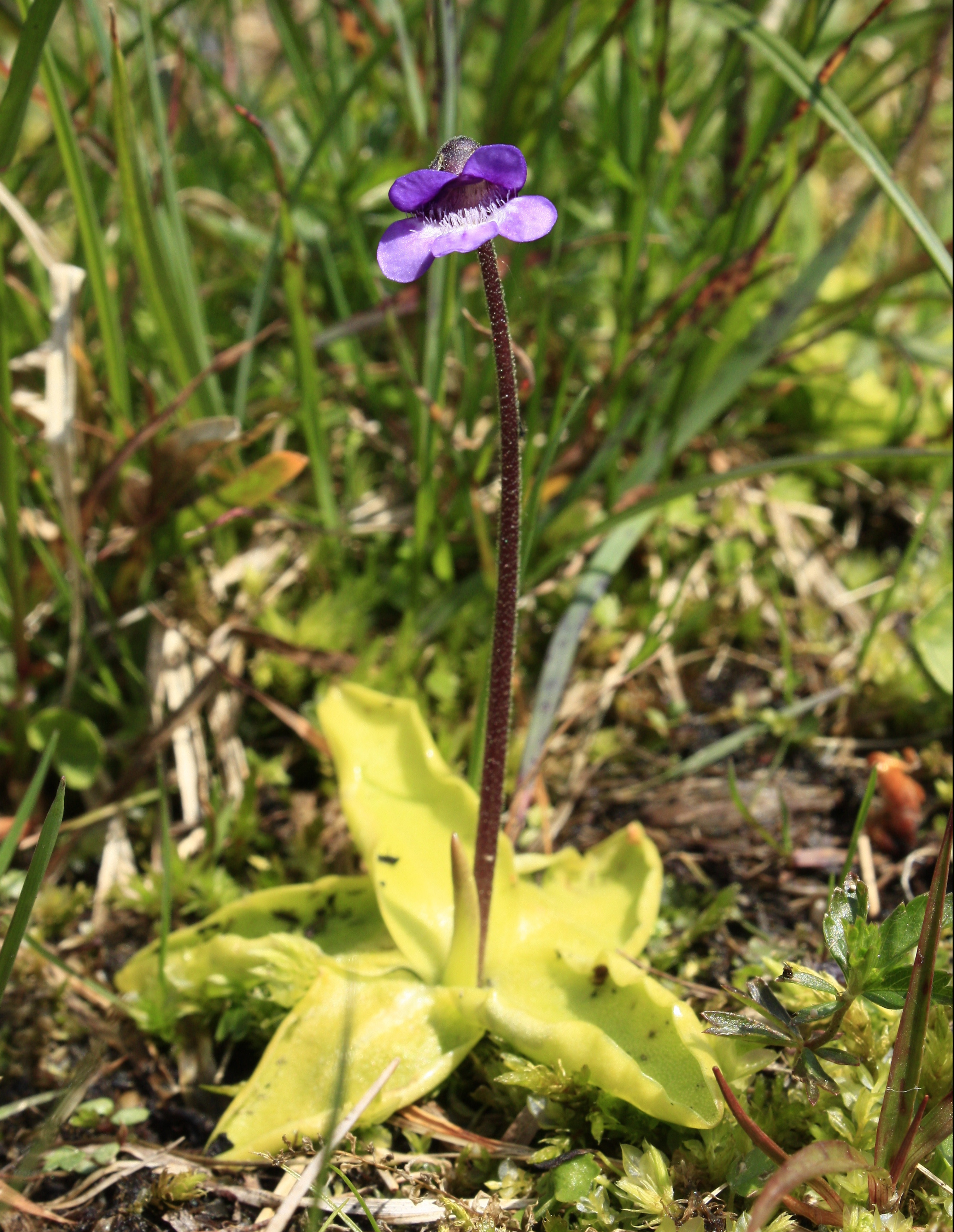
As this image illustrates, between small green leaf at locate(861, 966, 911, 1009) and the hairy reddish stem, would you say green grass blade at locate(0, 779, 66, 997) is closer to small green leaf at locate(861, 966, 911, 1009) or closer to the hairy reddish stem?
the hairy reddish stem

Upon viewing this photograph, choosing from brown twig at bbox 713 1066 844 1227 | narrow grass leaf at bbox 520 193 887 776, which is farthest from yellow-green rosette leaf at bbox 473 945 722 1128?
A: narrow grass leaf at bbox 520 193 887 776

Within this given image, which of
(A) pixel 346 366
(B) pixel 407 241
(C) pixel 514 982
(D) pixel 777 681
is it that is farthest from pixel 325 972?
(A) pixel 346 366

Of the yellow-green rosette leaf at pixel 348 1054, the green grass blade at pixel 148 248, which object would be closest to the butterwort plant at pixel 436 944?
→ the yellow-green rosette leaf at pixel 348 1054

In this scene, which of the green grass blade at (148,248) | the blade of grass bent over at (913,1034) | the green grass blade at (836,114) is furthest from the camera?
the green grass blade at (148,248)

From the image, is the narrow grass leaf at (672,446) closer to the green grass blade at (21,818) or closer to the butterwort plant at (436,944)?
the butterwort plant at (436,944)

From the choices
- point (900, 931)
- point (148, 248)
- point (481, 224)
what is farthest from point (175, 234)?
point (900, 931)
